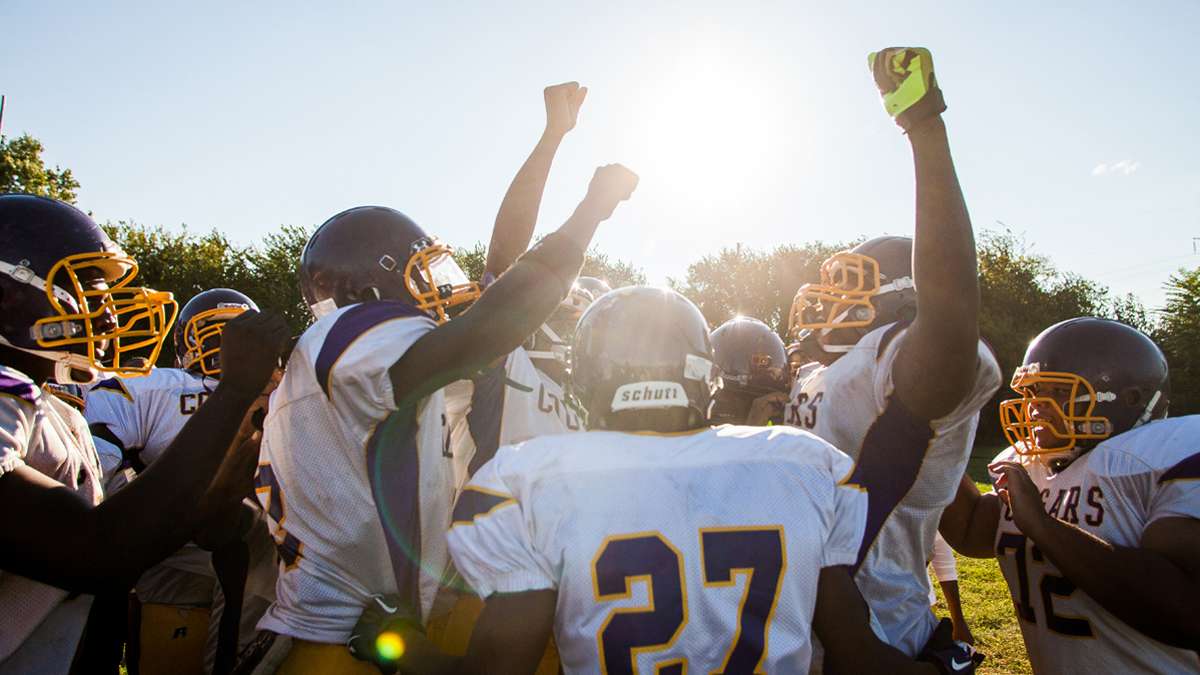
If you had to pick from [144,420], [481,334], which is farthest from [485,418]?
[144,420]

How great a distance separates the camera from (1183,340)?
30156 mm

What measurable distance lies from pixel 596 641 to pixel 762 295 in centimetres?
4333

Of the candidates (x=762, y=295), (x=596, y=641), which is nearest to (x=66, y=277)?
(x=596, y=641)

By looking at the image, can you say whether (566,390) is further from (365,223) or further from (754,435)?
(754,435)

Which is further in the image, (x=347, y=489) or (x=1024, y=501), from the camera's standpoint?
(x=1024, y=501)

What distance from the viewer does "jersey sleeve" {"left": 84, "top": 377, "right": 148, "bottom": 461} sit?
4234 mm

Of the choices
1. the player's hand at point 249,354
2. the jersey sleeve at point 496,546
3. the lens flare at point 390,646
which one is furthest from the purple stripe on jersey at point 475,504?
the player's hand at point 249,354

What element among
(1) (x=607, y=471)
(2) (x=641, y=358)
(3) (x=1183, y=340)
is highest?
(2) (x=641, y=358)

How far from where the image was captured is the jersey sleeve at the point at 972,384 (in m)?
2.42

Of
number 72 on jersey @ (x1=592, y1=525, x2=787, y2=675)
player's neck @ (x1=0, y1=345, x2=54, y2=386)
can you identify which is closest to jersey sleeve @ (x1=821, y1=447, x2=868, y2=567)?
number 72 on jersey @ (x1=592, y1=525, x2=787, y2=675)

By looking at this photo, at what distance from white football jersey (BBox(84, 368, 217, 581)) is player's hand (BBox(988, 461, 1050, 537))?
4.33 metres

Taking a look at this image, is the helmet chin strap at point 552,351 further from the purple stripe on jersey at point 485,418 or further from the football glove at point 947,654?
the football glove at point 947,654

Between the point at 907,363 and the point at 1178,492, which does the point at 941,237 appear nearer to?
the point at 907,363

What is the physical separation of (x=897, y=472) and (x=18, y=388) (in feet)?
9.63
